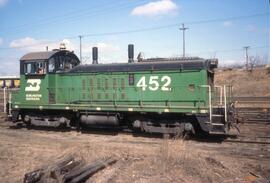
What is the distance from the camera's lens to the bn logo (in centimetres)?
1440

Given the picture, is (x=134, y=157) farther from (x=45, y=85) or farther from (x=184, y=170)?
(x=45, y=85)

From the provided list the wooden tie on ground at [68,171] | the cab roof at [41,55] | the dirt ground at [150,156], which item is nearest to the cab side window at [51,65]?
the cab roof at [41,55]

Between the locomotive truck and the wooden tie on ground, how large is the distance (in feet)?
16.2

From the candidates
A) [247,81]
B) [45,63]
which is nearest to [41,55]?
[45,63]

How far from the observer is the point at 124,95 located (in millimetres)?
13273

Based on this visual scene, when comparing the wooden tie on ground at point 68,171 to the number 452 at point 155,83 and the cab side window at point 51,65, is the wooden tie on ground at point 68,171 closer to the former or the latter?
the number 452 at point 155,83

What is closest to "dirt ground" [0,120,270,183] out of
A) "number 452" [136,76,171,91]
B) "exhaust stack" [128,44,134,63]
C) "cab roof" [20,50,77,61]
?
"number 452" [136,76,171,91]

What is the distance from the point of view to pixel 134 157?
8305mm

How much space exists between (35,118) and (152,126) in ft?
19.3

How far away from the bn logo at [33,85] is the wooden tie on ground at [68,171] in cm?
785

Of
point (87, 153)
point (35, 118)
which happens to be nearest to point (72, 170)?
point (87, 153)

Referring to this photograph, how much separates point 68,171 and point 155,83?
6794 millimetres

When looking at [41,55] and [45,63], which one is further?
[41,55]

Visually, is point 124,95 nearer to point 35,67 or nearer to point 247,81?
point 35,67
